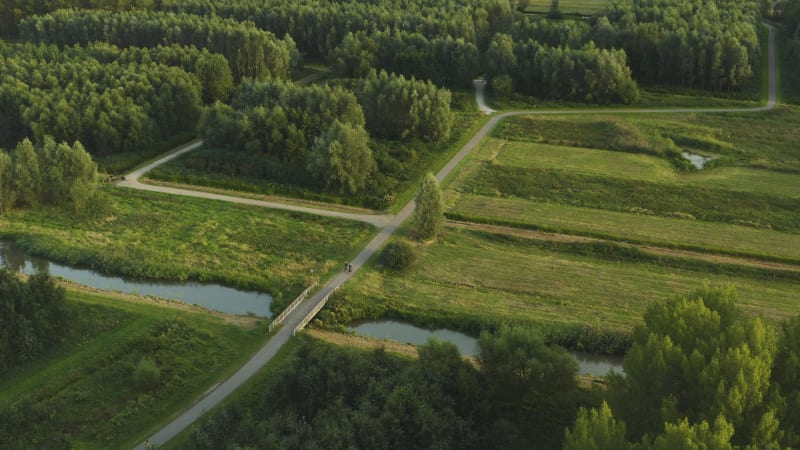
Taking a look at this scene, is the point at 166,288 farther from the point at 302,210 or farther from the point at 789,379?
the point at 789,379

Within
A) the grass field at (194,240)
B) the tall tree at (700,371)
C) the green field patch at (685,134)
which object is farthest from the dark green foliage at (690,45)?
the tall tree at (700,371)

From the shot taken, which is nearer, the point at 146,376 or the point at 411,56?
the point at 146,376

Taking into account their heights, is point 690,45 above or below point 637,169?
above

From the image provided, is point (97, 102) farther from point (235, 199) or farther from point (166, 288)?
point (166, 288)

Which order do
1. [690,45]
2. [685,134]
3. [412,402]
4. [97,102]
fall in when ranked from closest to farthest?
[412,402]
[97,102]
[685,134]
[690,45]

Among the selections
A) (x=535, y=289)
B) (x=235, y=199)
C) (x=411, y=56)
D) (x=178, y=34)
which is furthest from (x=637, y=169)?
(x=178, y=34)

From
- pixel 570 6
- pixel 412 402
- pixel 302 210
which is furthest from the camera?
pixel 570 6

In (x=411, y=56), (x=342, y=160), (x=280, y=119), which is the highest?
(x=411, y=56)
